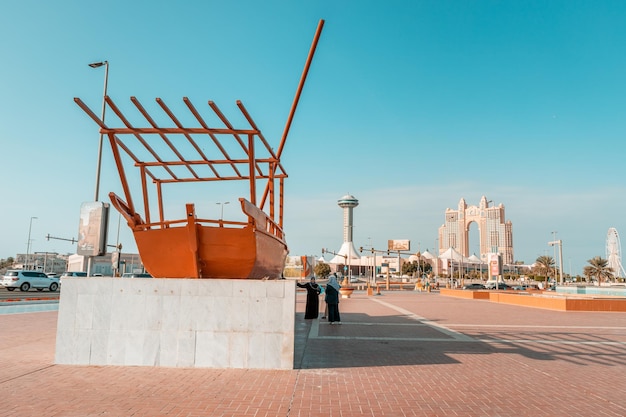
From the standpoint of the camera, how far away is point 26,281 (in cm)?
3070

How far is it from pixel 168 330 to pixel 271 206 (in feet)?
13.3

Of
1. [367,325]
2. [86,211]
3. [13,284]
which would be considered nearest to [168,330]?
[86,211]

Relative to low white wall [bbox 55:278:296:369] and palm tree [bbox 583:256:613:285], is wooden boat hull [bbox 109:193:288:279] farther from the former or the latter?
palm tree [bbox 583:256:613:285]

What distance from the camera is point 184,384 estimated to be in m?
6.24

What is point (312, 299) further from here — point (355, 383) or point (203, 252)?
point (355, 383)

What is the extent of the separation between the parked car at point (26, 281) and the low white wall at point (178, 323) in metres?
28.0

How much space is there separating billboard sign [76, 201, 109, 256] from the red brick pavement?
2.15 meters

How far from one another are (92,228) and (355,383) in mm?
6423

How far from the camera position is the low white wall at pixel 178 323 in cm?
737

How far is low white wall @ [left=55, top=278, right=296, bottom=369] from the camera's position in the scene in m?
7.37

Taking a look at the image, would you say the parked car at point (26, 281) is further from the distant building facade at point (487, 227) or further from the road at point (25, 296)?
the distant building facade at point (487, 227)

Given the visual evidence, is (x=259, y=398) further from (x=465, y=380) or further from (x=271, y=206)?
(x=271, y=206)

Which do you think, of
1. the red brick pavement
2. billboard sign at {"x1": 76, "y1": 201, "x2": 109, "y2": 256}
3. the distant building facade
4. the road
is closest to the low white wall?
the red brick pavement

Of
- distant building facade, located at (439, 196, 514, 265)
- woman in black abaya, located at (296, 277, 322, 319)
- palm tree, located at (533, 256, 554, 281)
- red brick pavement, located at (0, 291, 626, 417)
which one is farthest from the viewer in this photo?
distant building facade, located at (439, 196, 514, 265)
